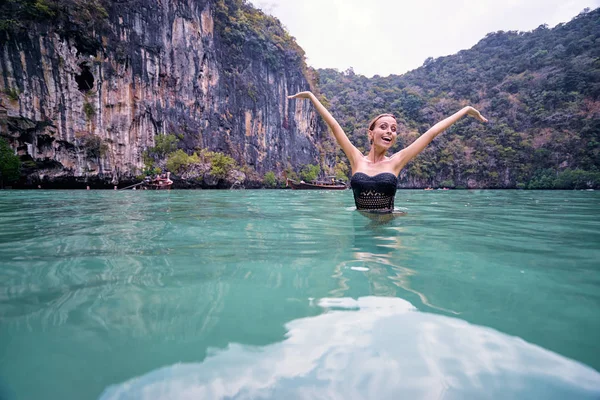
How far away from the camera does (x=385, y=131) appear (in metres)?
3.37

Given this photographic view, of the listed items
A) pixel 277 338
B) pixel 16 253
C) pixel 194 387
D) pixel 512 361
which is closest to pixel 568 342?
pixel 512 361

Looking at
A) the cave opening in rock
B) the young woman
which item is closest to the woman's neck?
the young woman

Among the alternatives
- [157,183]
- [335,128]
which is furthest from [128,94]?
[335,128]

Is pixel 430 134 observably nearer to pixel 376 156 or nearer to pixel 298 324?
pixel 376 156

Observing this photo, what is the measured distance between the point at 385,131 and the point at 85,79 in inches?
1043

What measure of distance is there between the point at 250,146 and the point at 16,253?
31882 mm

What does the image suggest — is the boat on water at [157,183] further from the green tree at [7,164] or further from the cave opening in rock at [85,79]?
the cave opening in rock at [85,79]

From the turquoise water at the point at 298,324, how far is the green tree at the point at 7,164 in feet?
67.4

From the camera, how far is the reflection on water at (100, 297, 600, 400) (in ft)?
2.06

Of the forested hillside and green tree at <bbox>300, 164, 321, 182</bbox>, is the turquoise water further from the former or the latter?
the forested hillside

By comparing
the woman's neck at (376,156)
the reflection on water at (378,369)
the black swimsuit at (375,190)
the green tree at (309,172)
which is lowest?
the reflection on water at (378,369)

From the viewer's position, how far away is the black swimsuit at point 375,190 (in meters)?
3.46

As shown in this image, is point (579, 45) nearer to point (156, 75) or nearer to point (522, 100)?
point (522, 100)

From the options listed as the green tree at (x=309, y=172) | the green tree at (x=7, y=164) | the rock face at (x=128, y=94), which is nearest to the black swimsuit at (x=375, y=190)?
the green tree at (x=7, y=164)
